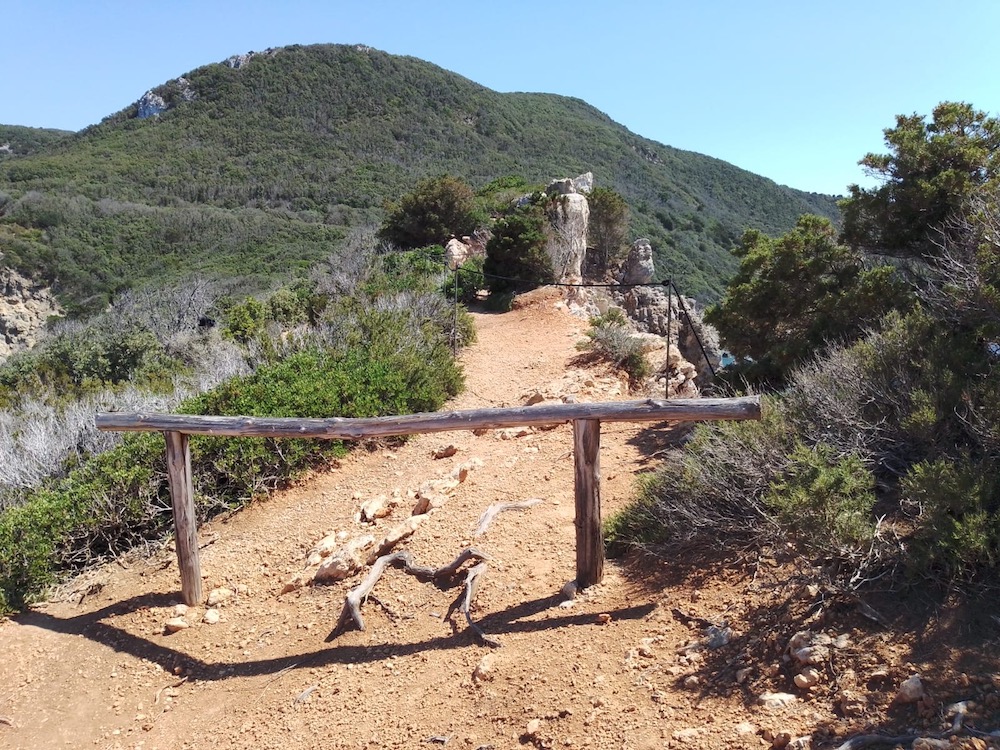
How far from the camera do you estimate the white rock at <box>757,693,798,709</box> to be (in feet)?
8.83

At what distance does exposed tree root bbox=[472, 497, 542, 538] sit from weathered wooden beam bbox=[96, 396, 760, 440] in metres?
0.97

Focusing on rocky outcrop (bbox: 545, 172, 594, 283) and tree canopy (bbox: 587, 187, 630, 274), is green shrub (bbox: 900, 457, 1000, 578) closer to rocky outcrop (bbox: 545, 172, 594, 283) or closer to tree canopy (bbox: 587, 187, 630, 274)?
rocky outcrop (bbox: 545, 172, 594, 283)

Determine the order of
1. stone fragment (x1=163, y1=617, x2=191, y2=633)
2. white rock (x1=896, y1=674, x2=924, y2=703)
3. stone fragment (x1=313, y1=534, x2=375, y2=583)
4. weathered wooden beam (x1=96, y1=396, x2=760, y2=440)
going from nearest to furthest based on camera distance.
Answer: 1. white rock (x1=896, y1=674, x2=924, y2=703)
2. weathered wooden beam (x1=96, y1=396, x2=760, y2=440)
3. stone fragment (x1=163, y1=617, x2=191, y2=633)
4. stone fragment (x1=313, y1=534, x2=375, y2=583)

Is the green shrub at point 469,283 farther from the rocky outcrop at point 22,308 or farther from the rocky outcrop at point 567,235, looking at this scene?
the rocky outcrop at point 22,308

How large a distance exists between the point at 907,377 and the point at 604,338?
6658 millimetres

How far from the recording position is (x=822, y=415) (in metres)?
4.09

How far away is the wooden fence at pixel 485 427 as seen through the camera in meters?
3.79

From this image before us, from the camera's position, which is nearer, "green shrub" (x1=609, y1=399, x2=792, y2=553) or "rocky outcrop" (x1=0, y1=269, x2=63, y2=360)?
"green shrub" (x1=609, y1=399, x2=792, y2=553)

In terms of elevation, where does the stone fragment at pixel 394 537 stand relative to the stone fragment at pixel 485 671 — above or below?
above

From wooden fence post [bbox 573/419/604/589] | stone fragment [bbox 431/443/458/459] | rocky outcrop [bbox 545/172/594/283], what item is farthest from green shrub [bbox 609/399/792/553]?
rocky outcrop [bbox 545/172/594/283]

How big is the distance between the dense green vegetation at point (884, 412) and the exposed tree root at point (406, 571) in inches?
37.3

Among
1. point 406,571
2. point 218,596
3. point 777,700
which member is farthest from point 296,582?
point 777,700

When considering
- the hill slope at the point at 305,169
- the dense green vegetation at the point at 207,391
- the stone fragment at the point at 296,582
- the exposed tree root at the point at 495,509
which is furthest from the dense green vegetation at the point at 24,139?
the exposed tree root at the point at 495,509

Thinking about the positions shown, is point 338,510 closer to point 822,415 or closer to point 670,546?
point 670,546
